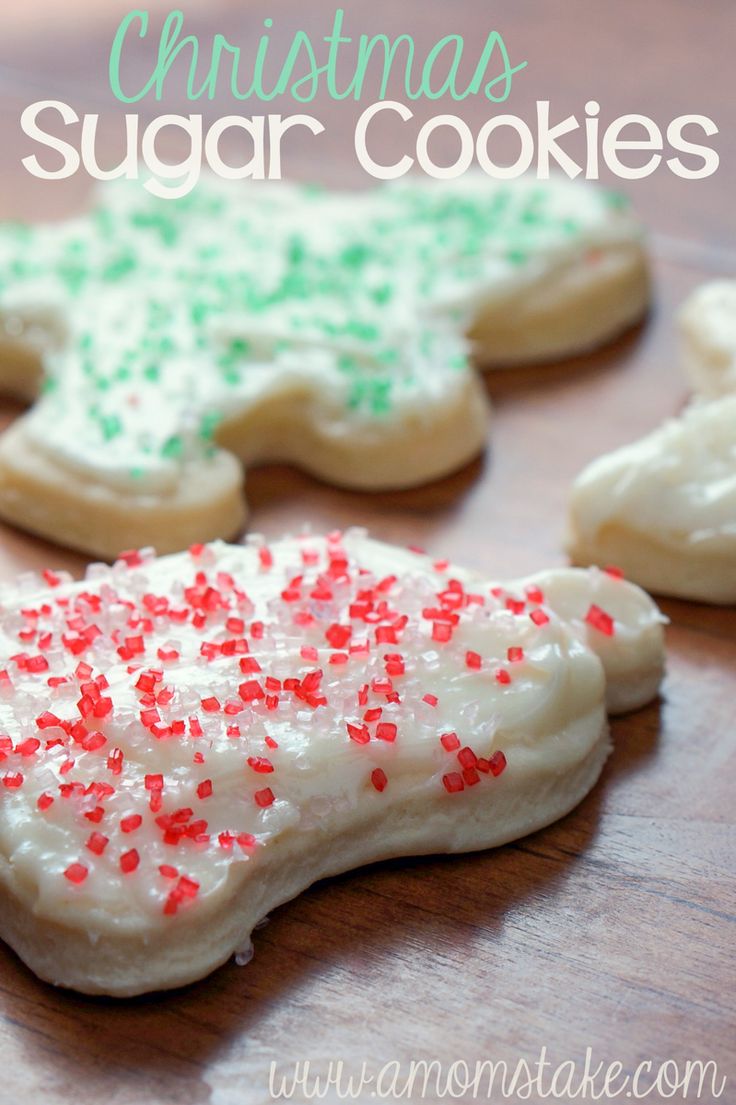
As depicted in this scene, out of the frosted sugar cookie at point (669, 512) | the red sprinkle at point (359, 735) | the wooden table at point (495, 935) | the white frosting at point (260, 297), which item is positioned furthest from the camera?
the white frosting at point (260, 297)

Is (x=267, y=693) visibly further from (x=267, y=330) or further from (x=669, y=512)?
(x=267, y=330)

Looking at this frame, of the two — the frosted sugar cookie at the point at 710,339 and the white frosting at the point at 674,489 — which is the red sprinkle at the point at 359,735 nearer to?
the white frosting at the point at 674,489

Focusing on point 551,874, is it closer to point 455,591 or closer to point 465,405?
point 455,591

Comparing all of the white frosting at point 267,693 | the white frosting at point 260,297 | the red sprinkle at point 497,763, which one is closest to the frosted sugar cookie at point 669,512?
the white frosting at point 267,693

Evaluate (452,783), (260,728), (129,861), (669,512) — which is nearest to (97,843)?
(129,861)

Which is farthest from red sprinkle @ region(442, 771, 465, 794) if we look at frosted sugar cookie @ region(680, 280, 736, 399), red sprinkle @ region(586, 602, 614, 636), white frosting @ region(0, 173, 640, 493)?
frosted sugar cookie @ region(680, 280, 736, 399)

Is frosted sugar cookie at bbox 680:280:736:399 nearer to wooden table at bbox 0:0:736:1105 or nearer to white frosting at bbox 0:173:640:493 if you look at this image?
wooden table at bbox 0:0:736:1105

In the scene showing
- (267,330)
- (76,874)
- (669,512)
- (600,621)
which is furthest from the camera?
(267,330)

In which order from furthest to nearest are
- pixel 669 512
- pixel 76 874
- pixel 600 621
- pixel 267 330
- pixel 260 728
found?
pixel 267 330
pixel 669 512
pixel 600 621
pixel 260 728
pixel 76 874
